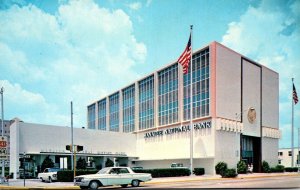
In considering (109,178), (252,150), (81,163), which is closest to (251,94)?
(252,150)

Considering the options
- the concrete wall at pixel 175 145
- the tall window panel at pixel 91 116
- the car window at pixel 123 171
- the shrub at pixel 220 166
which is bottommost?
the shrub at pixel 220 166

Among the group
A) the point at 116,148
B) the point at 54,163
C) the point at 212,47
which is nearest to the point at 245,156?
the point at 212,47

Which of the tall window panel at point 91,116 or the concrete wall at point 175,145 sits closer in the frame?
the concrete wall at point 175,145

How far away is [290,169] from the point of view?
222 ft

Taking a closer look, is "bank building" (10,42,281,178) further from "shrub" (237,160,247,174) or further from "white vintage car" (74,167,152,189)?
"white vintage car" (74,167,152,189)

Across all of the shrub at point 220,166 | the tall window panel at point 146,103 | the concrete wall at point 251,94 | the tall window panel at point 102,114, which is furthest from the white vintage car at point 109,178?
the tall window panel at point 102,114

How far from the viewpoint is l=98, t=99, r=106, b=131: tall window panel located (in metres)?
91.8

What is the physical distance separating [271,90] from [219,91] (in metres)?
16.4

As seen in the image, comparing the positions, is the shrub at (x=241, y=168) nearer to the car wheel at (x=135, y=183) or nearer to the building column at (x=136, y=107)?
the building column at (x=136, y=107)

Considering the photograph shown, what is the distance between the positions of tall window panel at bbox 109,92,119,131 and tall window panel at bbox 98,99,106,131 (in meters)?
3.72

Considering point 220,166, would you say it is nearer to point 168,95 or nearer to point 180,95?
point 180,95

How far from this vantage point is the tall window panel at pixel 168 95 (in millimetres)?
64250

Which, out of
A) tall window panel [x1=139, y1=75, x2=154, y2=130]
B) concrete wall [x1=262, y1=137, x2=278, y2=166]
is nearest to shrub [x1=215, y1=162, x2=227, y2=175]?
concrete wall [x1=262, y1=137, x2=278, y2=166]

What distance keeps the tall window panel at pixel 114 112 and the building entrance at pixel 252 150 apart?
3282cm
